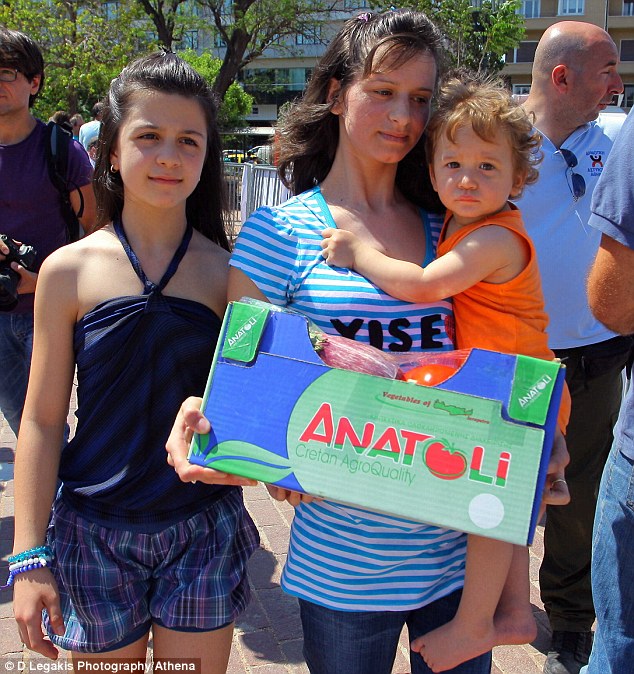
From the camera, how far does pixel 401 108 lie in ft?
6.09

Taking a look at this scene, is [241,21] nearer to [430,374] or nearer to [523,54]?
[430,374]

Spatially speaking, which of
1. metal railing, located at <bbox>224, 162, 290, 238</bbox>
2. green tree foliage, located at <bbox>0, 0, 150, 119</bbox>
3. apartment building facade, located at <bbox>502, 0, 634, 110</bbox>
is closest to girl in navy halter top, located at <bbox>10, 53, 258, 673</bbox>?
metal railing, located at <bbox>224, 162, 290, 238</bbox>

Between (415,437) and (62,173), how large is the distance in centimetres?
268

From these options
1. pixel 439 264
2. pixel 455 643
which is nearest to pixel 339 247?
pixel 439 264

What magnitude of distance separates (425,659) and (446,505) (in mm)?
574

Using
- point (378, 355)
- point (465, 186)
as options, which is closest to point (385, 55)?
point (465, 186)

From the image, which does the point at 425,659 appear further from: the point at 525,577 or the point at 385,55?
the point at 385,55

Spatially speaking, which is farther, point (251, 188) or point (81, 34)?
point (81, 34)

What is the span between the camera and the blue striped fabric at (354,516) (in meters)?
1.73

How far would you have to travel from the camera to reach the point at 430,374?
1504 mm

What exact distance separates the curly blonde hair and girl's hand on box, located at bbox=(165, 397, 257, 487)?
0.92 meters

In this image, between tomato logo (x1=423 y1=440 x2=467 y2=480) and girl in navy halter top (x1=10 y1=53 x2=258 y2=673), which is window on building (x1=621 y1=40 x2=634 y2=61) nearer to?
girl in navy halter top (x1=10 y1=53 x2=258 y2=673)

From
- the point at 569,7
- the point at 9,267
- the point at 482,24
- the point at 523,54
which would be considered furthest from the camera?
the point at 523,54

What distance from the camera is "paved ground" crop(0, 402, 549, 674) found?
9.91ft
